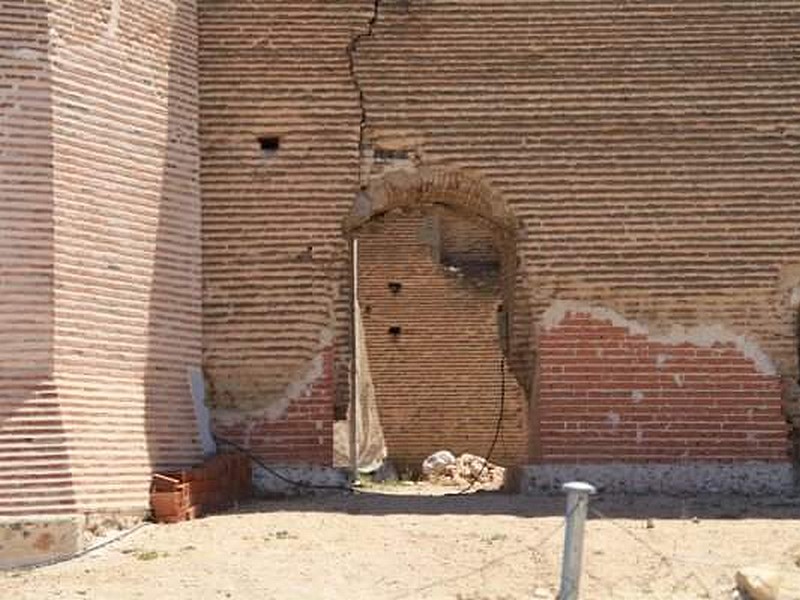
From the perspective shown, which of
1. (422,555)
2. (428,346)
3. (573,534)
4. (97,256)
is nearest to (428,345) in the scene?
(428,346)

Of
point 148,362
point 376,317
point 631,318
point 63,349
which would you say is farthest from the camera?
point 376,317

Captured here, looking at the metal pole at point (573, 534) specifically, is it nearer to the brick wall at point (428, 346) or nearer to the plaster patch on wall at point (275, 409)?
the plaster patch on wall at point (275, 409)

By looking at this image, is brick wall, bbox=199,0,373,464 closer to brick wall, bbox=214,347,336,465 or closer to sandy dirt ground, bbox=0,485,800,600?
brick wall, bbox=214,347,336,465

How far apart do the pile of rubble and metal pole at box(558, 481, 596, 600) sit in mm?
9180

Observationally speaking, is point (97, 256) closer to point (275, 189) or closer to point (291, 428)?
point (275, 189)

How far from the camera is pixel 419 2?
34.0ft

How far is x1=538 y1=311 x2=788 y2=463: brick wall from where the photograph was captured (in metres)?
9.84

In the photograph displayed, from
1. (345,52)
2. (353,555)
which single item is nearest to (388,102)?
(345,52)

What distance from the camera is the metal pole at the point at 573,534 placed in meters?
6.10

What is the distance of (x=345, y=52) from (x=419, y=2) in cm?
76

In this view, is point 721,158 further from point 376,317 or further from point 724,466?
point 376,317

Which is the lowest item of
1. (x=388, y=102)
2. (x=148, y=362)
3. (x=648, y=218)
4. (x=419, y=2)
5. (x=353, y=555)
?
(x=353, y=555)

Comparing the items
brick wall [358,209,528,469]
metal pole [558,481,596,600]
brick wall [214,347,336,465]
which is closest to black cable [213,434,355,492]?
brick wall [214,347,336,465]

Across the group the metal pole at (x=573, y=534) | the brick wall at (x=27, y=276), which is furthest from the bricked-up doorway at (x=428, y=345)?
the metal pole at (x=573, y=534)
